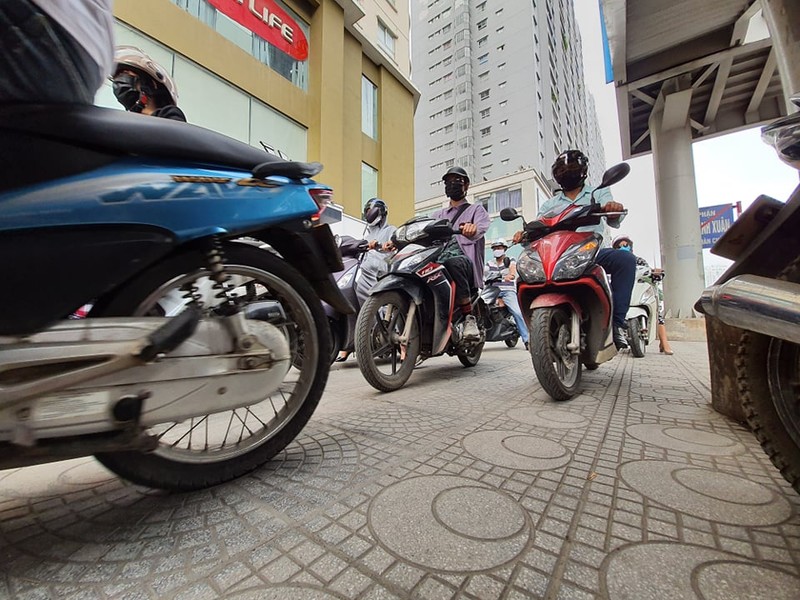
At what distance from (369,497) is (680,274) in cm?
1064

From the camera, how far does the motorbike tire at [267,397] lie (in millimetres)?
980

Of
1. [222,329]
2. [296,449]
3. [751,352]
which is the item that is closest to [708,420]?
[751,352]

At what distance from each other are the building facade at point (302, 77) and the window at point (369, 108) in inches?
1.4

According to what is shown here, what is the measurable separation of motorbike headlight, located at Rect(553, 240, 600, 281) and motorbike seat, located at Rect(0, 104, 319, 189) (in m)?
2.04

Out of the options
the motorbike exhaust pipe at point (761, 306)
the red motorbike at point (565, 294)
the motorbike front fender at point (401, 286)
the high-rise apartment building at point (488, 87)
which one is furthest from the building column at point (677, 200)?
the high-rise apartment building at point (488, 87)

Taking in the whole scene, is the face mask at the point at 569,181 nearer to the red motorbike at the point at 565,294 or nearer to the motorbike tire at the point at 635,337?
the red motorbike at the point at 565,294

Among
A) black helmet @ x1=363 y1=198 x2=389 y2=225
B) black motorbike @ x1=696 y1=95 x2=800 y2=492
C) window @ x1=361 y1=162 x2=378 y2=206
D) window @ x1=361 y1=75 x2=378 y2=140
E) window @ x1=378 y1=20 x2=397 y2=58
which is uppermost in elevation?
window @ x1=378 y1=20 x2=397 y2=58

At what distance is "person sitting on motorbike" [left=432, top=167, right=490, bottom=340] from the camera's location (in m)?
3.07

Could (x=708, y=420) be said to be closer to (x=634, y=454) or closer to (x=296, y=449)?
(x=634, y=454)

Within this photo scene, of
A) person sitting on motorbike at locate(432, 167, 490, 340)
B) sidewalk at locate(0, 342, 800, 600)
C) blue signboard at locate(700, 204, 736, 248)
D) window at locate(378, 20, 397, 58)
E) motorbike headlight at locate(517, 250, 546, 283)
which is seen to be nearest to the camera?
sidewalk at locate(0, 342, 800, 600)

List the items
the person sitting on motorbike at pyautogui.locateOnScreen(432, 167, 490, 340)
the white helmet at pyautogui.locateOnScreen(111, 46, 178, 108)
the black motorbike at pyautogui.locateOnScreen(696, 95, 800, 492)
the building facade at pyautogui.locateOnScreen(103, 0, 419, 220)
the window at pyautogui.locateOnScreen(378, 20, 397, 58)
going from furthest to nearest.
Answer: the window at pyautogui.locateOnScreen(378, 20, 397, 58)
the building facade at pyautogui.locateOnScreen(103, 0, 419, 220)
the person sitting on motorbike at pyautogui.locateOnScreen(432, 167, 490, 340)
the white helmet at pyautogui.locateOnScreen(111, 46, 178, 108)
the black motorbike at pyautogui.locateOnScreen(696, 95, 800, 492)

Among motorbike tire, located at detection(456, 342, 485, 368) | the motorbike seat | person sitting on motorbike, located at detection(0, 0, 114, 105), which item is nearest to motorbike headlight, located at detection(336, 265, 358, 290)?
motorbike tire, located at detection(456, 342, 485, 368)

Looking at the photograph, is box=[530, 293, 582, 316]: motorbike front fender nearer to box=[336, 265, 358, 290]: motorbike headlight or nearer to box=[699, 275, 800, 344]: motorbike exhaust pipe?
box=[699, 275, 800, 344]: motorbike exhaust pipe

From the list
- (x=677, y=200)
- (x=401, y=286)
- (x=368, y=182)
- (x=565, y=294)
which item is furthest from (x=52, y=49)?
(x=677, y=200)
